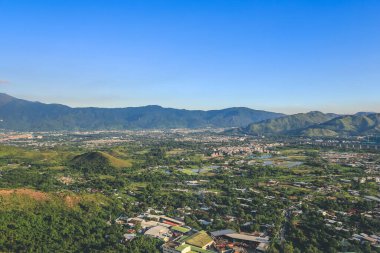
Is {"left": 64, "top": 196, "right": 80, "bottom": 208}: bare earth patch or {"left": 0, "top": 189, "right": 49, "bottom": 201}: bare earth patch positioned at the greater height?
{"left": 0, "top": 189, "right": 49, "bottom": 201}: bare earth patch

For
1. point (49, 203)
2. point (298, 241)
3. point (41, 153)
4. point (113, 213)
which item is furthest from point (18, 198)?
point (41, 153)

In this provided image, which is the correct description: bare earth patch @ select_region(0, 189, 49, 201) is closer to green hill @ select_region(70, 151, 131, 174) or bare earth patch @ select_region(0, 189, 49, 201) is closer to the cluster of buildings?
the cluster of buildings

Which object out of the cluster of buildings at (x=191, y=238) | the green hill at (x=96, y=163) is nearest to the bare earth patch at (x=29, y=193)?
the cluster of buildings at (x=191, y=238)

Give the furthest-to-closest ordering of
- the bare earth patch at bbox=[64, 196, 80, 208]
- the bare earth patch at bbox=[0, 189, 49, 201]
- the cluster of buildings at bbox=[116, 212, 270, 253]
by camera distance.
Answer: the bare earth patch at bbox=[64, 196, 80, 208], the bare earth patch at bbox=[0, 189, 49, 201], the cluster of buildings at bbox=[116, 212, 270, 253]

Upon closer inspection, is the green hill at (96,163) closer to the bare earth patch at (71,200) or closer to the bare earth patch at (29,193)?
the bare earth patch at (71,200)

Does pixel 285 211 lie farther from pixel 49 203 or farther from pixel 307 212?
pixel 49 203

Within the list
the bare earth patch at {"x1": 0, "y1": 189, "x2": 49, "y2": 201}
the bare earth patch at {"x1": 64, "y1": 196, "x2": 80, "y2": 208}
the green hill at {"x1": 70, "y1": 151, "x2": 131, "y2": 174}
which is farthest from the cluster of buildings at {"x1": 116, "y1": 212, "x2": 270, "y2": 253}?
the green hill at {"x1": 70, "y1": 151, "x2": 131, "y2": 174}

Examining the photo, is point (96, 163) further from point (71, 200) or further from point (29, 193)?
point (29, 193)

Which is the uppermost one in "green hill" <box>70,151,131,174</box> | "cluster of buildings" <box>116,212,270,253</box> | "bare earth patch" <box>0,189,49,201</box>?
"bare earth patch" <box>0,189,49,201</box>
